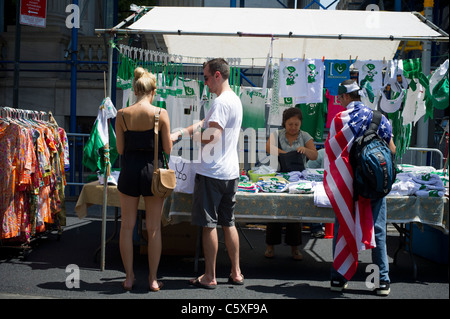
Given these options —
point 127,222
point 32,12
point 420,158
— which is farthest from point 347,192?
point 32,12

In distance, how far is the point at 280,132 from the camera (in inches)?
274

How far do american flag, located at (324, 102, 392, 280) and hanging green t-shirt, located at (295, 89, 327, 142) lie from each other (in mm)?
3029

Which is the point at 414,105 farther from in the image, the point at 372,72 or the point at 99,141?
the point at 99,141

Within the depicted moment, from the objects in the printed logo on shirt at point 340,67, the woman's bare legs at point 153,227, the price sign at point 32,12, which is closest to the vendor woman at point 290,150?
the printed logo on shirt at point 340,67

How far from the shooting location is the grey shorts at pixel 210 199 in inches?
192

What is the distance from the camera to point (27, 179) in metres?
5.76

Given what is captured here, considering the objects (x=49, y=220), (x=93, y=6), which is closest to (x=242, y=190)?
(x=49, y=220)

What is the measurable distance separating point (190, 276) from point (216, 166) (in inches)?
52.9

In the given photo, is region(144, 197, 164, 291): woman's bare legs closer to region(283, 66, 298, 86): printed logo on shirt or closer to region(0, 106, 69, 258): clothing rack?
region(0, 106, 69, 258): clothing rack

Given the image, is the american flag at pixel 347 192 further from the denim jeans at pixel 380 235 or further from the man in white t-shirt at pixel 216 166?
the man in white t-shirt at pixel 216 166

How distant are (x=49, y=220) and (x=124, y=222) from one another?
2067 millimetres

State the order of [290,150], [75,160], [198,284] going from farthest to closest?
[75,160]
[290,150]
[198,284]

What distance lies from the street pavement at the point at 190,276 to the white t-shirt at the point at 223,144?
1139 mm

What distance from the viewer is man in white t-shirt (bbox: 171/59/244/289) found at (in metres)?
4.80
